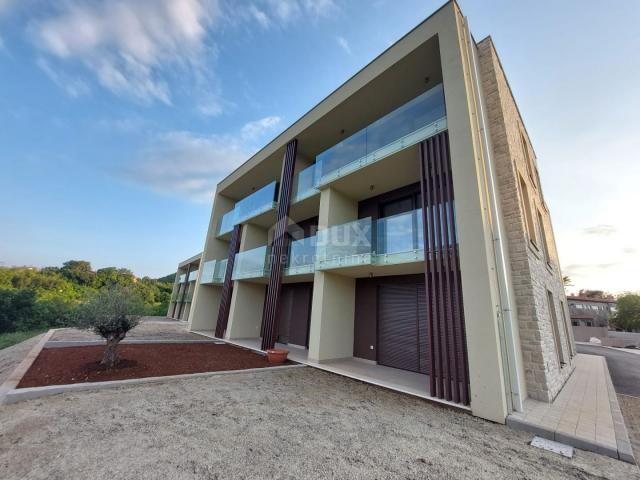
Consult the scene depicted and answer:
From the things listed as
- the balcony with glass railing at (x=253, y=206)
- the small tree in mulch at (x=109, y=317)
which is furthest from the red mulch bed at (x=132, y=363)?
the balcony with glass railing at (x=253, y=206)

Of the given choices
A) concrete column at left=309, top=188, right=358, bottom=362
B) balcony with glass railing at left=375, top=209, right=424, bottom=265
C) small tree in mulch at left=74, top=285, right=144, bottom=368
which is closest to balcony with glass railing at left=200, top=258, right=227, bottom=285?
small tree in mulch at left=74, top=285, right=144, bottom=368

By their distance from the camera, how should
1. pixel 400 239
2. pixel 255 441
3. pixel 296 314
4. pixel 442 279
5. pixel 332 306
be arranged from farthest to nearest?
pixel 296 314, pixel 332 306, pixel 400 239, pixel 442 279, pixel 255 441

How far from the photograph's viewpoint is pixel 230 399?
427 cm

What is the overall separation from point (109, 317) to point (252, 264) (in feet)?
19.2

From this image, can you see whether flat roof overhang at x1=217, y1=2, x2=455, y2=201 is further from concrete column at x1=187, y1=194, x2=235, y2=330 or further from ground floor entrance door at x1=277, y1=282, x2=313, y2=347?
ground floor entrance door at x1=277, y1=282, x2=313, y2=347

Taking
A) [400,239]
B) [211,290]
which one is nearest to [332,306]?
[400,239]

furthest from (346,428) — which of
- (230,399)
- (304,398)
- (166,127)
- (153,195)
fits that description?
(153,195)

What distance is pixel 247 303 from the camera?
12.3 metres

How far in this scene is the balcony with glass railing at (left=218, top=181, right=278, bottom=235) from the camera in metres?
11.5

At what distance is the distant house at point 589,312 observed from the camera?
30.6 meters

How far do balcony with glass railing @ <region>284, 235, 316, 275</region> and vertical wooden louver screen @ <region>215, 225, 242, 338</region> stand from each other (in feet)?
16.3

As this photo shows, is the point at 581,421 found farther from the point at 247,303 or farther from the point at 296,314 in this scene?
the point at 247,303

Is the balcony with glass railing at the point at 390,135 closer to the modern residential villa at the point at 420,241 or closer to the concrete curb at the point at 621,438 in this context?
the modern residential villa at the point at 420,241

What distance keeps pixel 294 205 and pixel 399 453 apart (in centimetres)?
894
